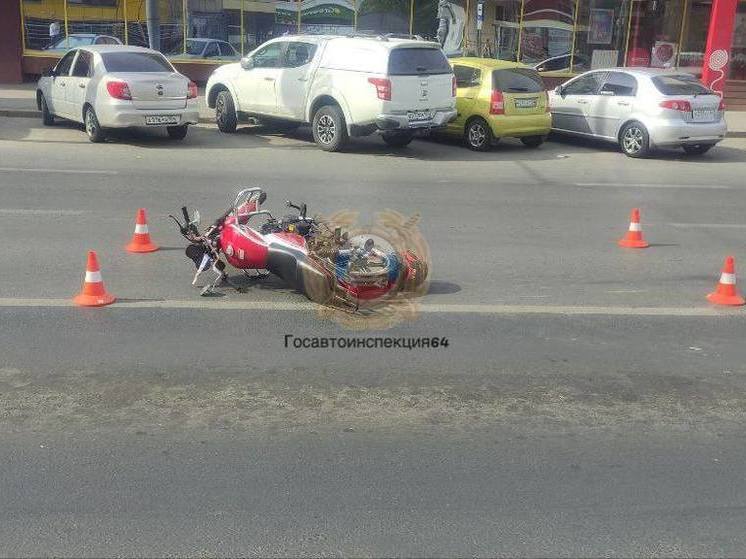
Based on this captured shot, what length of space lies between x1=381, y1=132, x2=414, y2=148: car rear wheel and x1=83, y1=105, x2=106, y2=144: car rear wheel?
16.5 feet

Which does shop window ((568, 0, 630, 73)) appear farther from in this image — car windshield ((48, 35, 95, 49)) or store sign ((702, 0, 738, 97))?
car windshield ((48, 35, 95, 49))

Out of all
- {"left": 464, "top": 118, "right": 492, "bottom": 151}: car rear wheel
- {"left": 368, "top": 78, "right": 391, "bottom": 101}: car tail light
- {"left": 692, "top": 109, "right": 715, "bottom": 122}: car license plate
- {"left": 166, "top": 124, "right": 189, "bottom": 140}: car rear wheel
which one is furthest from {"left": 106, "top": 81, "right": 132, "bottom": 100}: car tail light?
{"left": 692, "top": 109, "right": 715, "bottom": 122}: car license plate

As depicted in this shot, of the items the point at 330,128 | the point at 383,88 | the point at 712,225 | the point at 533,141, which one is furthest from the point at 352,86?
the point at 712,225

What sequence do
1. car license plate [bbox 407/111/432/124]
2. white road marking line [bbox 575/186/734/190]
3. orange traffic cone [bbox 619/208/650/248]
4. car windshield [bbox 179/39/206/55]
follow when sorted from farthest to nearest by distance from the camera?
car windshield [bbox 179/39/206/55], car license plate [bbox 407/111/432/124], white road marking line [bbox 575/186/734/190], orange traffic cone [bbox 619/208/650/248]

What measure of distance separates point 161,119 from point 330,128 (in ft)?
9.58

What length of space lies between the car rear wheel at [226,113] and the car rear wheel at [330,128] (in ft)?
7.43

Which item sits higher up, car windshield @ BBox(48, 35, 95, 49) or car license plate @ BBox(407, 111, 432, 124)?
car windshield @ BBox(48, 35, 95, 49)

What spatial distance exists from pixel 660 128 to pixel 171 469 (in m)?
13.7

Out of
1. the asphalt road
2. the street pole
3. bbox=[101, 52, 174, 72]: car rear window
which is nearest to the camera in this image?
the asphalt road

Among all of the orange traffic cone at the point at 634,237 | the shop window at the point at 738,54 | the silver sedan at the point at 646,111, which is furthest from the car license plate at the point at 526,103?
the shop window at the point at 738,54

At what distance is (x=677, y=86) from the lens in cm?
1647

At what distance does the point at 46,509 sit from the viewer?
4066 mm

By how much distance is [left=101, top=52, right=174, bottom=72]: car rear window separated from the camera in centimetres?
1557

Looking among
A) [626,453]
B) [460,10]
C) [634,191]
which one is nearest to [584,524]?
[626,453]
